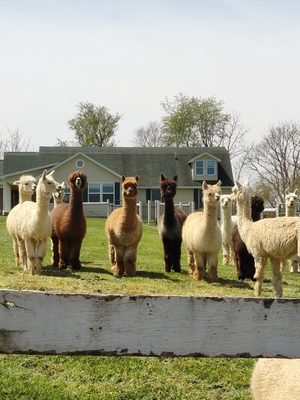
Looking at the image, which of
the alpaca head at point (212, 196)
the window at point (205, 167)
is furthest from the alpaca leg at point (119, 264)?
the window at point (205, 167)

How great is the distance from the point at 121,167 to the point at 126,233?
3612cm

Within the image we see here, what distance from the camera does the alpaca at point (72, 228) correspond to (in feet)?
39.3

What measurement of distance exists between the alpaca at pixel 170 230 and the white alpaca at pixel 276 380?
8.62 meters

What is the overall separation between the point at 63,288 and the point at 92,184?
36211mm

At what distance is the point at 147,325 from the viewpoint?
7.95 feet

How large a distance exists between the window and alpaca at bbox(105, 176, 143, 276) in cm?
3562

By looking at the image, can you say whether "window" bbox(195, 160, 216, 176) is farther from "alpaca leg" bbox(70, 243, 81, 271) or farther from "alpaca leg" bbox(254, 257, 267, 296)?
"alpaca leg" bbox(254, 257, 267, 296)

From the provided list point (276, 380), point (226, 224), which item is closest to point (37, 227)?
point (226, 224)

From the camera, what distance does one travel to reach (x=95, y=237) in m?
21.7

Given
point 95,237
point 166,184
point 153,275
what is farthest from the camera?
point 95,237

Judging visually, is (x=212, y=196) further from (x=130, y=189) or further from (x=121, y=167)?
(x=121, y=167)

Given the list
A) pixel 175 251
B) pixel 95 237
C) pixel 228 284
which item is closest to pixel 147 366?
pixel 228 284

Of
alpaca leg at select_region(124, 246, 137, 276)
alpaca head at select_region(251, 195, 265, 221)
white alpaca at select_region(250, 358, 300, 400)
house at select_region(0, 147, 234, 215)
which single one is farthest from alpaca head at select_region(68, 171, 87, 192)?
house at select_region(0, 147, 234, 215)

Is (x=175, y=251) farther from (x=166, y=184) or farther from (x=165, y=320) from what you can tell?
(x=165, y=320)
